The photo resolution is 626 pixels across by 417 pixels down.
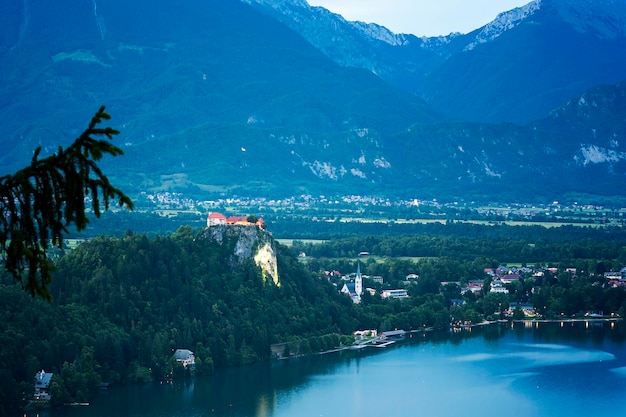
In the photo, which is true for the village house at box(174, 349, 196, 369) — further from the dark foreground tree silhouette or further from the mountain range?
the mountain range

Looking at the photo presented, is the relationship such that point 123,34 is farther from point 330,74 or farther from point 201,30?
point 330,74

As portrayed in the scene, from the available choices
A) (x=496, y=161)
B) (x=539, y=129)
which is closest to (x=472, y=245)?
(x=496, y=161)

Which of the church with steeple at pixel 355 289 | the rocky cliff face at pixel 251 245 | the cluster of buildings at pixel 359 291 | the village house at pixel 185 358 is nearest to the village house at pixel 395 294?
the cluster of buildings at pixel 359 291

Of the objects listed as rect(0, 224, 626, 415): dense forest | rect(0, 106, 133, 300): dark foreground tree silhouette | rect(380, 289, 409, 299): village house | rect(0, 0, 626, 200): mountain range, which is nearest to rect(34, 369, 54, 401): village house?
rect(0, 224, 626, 415): dense forest

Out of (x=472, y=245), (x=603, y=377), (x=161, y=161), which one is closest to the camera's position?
(x=603, y=377)

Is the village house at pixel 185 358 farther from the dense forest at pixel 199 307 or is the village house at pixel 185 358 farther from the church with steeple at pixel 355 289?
the church with steeple at pixel 355 289

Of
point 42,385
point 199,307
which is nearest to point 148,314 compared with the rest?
point 199,307
